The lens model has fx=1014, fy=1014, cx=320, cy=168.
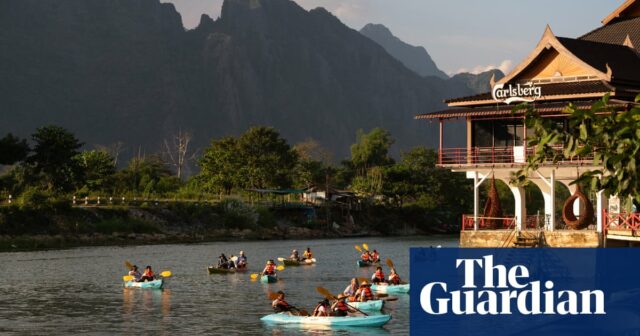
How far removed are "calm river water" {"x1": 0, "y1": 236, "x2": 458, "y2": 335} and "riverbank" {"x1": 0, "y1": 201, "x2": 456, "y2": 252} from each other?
18.2 ft

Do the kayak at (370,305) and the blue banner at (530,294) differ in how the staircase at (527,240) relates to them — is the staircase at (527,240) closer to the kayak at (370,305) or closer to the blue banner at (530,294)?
the blue banner at (530,294)

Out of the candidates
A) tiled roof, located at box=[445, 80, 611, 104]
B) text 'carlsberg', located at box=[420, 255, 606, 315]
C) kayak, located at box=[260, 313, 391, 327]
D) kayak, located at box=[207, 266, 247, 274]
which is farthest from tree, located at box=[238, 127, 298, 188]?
text 'carlsberg', located at box=[420, 255, 606, 315]

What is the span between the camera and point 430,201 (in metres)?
160

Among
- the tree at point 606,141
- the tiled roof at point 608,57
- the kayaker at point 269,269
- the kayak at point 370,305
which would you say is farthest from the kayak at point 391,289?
the tree at point 606,141

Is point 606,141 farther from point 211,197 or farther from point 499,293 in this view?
point 211,197

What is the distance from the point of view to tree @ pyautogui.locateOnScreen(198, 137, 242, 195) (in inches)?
6132

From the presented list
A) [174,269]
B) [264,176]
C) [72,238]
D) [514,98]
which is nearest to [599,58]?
[514,98]

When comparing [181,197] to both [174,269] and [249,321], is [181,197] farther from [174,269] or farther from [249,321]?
[249,321]

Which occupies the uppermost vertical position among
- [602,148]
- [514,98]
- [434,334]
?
[514,98]

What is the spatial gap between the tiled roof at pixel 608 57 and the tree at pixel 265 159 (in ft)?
324

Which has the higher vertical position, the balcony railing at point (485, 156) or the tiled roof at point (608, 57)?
the tiled roof at point (608, 57)

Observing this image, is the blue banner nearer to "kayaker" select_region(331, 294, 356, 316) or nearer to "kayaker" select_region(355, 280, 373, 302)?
"kayaker" select_region(331, 294, 356, 316)

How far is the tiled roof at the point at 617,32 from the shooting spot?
216 feet

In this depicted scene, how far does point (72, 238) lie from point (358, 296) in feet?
208
